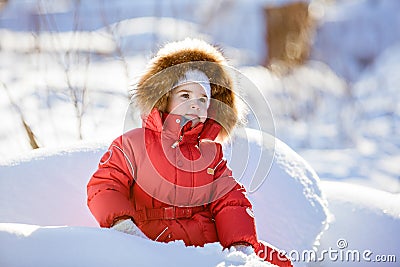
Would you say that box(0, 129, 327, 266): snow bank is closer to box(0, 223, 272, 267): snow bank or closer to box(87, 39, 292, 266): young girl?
box(0, 223, 272, 267): snow bank

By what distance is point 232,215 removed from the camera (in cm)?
159

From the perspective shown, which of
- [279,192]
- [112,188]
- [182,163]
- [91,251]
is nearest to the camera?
[91,251]

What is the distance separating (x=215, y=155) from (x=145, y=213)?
0.87ft

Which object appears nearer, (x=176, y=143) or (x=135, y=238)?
(x=135, y=238)

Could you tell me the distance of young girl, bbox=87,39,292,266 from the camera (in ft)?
5.13

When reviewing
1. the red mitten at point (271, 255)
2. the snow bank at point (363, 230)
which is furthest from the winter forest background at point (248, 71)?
the red mitten at point (271, 255)

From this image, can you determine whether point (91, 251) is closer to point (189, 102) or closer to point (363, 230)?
point (189, 102)

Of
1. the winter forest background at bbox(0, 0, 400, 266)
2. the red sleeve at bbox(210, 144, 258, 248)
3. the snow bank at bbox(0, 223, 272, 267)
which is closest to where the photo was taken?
the snow bank at bbox(0, 223, 272, 267)

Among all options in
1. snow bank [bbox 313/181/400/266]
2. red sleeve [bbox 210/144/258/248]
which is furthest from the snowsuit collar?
snow bank [bbox 313/181/400/266]

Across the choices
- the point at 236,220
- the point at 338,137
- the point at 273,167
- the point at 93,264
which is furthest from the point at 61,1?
the point at 93,264

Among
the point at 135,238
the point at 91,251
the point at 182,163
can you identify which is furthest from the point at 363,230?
the point at 91,251

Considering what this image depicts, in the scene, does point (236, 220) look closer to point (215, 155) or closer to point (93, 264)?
point (215, 155)

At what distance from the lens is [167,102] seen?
1666 mm

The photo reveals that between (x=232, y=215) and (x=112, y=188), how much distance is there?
32 cm
